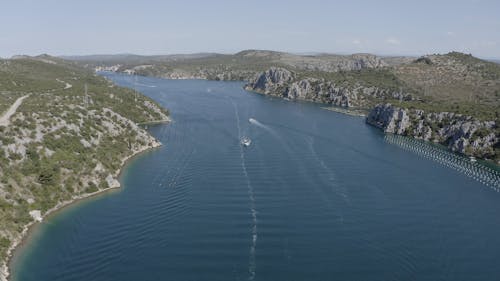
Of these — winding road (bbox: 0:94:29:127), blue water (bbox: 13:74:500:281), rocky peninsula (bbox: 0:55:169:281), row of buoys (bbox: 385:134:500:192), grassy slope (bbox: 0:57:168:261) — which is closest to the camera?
blue water (bbox: 13:74:500:281)

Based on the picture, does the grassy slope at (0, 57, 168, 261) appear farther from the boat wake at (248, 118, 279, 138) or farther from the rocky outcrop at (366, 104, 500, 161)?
the rocky outcrop at (366, 104, 500, 161)

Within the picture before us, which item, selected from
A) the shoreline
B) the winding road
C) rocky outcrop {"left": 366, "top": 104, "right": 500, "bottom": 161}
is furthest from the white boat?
rocky outcrop {"left": 366, "top": 104, "right": 500, "bottom": 161}

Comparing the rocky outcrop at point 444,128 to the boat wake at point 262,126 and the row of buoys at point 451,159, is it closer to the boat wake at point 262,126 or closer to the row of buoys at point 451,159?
the row of buoys at point 451,159

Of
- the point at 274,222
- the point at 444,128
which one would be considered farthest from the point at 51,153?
the point at 444,128

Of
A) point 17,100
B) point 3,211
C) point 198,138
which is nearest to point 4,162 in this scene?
point 3,211

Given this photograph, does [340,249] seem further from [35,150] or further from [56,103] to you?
[56,103]

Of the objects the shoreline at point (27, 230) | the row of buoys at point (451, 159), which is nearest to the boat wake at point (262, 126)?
the row of buoys at point (451, 159)
